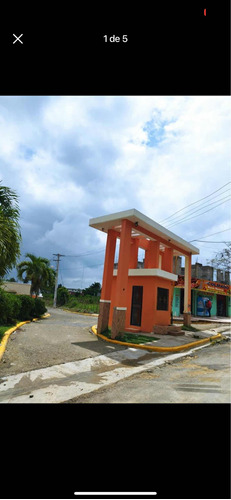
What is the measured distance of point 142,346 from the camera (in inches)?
362

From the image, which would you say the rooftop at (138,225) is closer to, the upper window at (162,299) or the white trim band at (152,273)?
the white trim band at (152,273)

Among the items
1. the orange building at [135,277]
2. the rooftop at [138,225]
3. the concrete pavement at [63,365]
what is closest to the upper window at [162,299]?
the orange building at [135,277]

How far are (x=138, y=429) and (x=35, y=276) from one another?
2361cm

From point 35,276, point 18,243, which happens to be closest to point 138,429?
point 18,243

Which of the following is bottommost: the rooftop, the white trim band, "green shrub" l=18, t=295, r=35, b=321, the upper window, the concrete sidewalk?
the concrete sidewalk

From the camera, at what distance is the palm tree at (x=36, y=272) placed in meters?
24.0

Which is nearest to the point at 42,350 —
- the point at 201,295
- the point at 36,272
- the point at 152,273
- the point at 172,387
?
the point at 172,387

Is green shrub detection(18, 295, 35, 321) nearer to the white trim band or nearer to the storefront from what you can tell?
the white trim band

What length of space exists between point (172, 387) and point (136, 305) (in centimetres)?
900

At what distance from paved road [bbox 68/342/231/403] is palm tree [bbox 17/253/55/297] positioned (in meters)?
19.2

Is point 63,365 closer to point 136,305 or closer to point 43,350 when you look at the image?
point 43,350

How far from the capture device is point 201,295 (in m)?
26.9

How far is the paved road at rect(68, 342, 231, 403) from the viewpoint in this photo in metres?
3.64

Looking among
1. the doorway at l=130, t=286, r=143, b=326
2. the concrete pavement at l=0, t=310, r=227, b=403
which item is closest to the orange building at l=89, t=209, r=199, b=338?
the doorway at l=130, t=286, r=143, b=326
